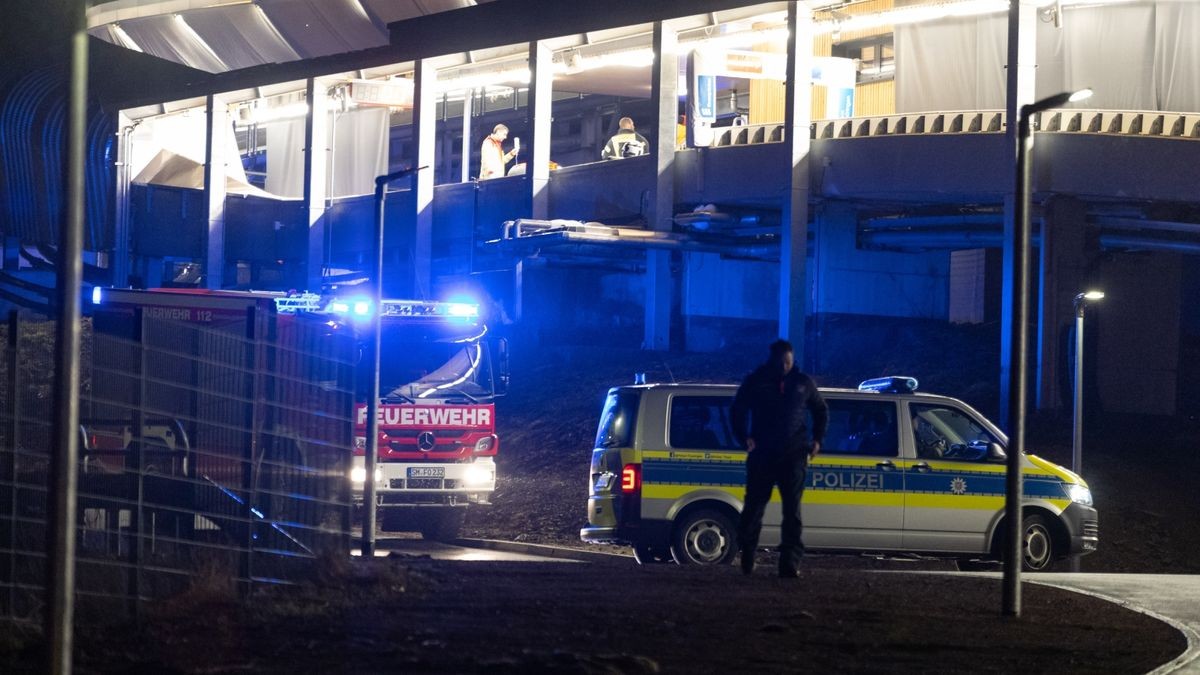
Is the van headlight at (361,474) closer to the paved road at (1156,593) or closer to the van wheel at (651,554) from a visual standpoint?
the van wheel at (651,554)

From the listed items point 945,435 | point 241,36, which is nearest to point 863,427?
point 945,435

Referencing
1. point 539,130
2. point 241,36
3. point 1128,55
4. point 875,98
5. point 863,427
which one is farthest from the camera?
point 241,36

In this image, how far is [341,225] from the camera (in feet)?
143

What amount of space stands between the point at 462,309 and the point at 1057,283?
1172 cm

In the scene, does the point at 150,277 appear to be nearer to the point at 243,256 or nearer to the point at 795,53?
the point at 243,256

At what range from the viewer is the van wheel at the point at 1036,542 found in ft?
57.6

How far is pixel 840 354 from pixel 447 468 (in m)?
13.6

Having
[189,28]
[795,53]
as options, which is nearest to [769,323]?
[795,53]

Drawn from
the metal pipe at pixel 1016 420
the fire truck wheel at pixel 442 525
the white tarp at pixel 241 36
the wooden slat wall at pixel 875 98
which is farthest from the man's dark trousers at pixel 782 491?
the white tarp at pixel 241 36

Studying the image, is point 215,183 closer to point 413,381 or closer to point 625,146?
point 625,146

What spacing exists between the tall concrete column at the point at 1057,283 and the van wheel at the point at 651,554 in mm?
13216

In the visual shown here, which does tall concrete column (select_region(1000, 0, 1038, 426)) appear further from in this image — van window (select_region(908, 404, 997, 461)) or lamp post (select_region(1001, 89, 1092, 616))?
lamp post (select_region(1001, 89, 1092, 616))

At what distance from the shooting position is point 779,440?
13312 mm

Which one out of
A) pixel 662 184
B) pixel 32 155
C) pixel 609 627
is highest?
pixel 32 155
